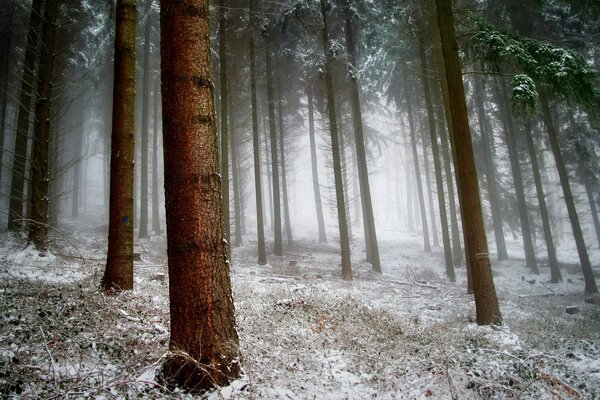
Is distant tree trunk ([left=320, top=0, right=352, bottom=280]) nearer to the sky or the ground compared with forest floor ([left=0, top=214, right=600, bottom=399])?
nearer to the sky

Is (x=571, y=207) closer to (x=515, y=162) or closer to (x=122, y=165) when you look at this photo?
(x=515, y=162)

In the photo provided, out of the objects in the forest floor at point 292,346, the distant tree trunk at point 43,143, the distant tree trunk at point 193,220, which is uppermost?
the distant tree trunk at point 43,143

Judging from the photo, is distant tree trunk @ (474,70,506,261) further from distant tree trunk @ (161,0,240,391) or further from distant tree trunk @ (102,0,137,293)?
distant tree trunk @ (161,0,240,391)

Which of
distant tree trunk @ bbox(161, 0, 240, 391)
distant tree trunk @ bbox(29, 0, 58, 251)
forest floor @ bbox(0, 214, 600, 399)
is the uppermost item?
distant tree trunk @ bbox(29, 0, 58, 251)

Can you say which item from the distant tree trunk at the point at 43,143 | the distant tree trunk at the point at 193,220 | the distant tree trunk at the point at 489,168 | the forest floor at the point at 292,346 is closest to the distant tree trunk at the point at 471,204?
the forest floor at the point at 292,346

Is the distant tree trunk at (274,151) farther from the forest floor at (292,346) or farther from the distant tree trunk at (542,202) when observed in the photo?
the distant tree trunk at (542,202)

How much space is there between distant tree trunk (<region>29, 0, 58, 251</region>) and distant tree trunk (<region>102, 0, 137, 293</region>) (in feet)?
11.3

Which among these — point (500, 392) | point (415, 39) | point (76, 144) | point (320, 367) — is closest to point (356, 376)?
point (320, 367)

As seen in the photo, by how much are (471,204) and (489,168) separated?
16.1m

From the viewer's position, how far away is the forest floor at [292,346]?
101 inches

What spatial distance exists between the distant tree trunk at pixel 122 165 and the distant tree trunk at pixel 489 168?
56.2ft

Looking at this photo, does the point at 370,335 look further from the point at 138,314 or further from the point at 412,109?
the point at 412,109

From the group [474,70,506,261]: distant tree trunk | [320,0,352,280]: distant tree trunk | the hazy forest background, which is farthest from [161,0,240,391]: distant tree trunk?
[474,70,506,261]: distant tree trunk

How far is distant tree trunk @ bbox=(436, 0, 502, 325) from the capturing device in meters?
6.21
